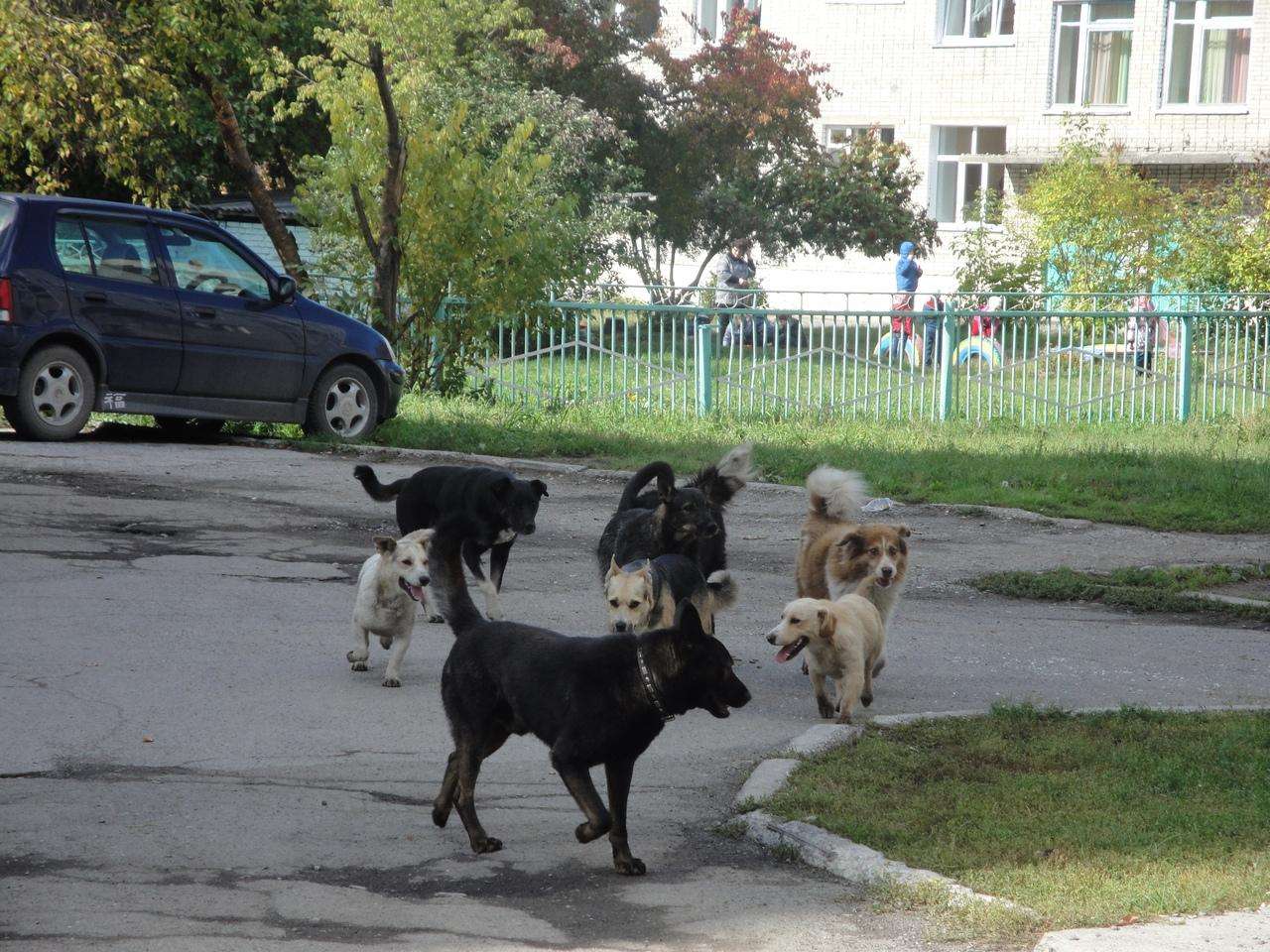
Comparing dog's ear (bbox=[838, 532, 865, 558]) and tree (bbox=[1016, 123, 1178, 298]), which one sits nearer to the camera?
dog's ear (bbox=[838, 532, 865, 558])

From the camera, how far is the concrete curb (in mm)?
4668

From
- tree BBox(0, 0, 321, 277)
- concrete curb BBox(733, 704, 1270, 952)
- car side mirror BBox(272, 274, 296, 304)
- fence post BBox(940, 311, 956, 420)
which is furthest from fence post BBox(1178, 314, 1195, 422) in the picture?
concrete curb BBox(733, 704, 1270, 952)

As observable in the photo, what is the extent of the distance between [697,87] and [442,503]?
992 inches

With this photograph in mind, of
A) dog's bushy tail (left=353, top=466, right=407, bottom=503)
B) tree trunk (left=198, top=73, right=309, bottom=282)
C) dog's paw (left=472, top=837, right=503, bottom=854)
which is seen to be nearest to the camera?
dog's paw (left=472, top=837, right=503, bottom=854)

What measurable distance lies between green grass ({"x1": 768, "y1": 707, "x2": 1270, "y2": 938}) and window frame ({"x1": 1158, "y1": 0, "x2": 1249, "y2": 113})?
1173 inches

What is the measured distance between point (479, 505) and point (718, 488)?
1.40 m

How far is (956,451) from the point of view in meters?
15.7

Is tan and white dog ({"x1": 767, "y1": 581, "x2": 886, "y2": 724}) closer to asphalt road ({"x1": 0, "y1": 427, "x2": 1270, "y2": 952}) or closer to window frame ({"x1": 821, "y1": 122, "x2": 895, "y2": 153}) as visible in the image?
asphalt road ({"x1": 0, "y1": 427, "x2": 1270, "y2": 952})

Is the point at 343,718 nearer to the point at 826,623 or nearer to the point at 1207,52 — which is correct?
the point at 826,623

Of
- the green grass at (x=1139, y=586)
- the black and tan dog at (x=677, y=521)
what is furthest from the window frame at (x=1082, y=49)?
the black and tan dog at (x=677, y=521)

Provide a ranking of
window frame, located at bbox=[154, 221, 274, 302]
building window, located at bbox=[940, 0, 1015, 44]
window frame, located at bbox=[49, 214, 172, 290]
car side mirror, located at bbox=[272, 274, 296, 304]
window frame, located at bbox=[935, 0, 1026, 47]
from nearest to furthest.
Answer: window frame, located at bbox=[49, 214, 172, 290]
window frame, located at bbox=[154, 221, 274, 302]
car side mirror, located at bbox=[272, 274, 296, 304]
window frame, located at bbox=[935, 0, 1026, 47]
building window, located at bbox=[940, 0, 1015, 44]

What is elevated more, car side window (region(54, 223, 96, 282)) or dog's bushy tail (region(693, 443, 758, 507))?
car side window (region(54, 223, 96, 282))

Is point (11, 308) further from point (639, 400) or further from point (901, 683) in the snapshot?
point (901, 683)

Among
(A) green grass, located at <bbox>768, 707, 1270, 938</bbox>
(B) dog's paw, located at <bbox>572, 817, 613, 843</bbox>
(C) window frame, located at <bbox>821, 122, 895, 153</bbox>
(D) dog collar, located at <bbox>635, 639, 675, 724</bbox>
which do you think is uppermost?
(C) window frame, located at <bbox>821, 122, 895, 153</bbox>
